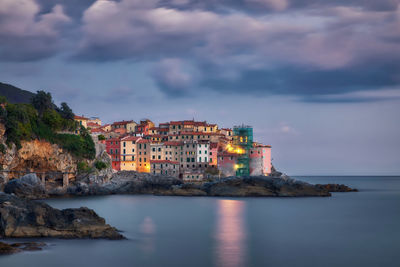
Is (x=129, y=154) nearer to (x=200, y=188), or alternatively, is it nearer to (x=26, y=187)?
(x=200, y=188)

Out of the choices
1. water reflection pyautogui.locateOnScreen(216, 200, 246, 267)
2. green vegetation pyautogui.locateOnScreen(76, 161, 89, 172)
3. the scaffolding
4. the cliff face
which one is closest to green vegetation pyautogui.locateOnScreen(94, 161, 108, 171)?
green vegetation pyautogui.locateOnScreen(76, 161, 89, 172)

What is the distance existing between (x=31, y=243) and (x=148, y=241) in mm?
5579

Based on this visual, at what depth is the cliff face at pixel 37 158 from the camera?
45.6 metres

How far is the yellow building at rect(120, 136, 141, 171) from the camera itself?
66125mm

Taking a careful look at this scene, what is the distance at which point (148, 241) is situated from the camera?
21641 mm

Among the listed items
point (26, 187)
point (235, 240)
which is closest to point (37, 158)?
point (26, 187)

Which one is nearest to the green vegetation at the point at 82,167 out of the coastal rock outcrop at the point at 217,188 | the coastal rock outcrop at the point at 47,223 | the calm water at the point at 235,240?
the coastal rock outcrop at the point at 217,188

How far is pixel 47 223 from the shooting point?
1972 centimetres

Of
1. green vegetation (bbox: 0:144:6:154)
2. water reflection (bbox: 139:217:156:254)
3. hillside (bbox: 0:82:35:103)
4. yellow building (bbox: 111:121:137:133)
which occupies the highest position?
hillside (bbox: 0:82:35:103)

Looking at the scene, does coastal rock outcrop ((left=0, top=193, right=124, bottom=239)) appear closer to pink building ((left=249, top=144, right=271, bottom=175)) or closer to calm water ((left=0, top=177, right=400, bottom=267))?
calm water ((left=0, top=177, right=400, bottom=267))

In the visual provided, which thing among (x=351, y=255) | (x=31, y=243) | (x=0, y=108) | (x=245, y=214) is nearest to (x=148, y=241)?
(x=31, y=243)

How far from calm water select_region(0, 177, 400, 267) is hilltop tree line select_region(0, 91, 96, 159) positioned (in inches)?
592

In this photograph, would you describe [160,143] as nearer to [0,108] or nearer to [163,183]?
[163,183]

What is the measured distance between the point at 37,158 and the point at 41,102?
8.71 meters
